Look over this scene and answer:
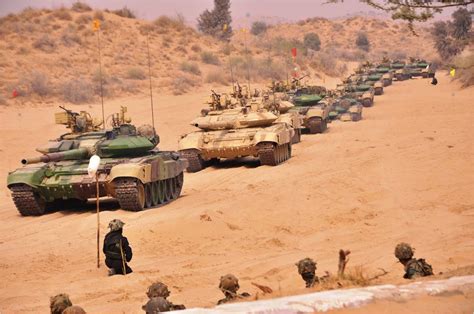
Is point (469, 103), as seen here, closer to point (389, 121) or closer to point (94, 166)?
point (389, 121)

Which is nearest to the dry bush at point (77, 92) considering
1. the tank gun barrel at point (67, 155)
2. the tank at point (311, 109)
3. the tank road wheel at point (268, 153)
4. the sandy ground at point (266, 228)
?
the tank at point (311, 109)

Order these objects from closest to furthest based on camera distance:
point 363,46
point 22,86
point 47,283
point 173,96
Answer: point 47,283 < point 22,86 < point 173,96 < point 363,46

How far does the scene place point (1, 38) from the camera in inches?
1722

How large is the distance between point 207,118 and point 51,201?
6.64 meters

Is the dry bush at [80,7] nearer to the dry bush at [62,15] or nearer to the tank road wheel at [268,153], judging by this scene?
the dry bush at [62,15]

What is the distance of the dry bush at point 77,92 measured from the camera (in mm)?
36884

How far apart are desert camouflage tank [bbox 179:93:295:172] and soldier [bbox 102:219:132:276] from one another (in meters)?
10.1

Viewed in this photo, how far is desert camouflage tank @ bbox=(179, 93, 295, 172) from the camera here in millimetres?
20531

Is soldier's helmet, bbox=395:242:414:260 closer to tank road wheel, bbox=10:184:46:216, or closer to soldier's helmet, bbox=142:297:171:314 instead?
soldier's helmet, bbox=142:297:171:314

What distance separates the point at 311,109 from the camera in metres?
29.7

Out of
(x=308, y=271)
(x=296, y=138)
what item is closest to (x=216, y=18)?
(x=296, y=138)

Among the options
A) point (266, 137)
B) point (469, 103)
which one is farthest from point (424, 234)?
point (469, 103)

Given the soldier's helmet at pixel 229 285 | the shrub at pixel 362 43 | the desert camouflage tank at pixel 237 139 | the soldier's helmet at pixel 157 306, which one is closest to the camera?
the soldier's helmet at pixel 157 306

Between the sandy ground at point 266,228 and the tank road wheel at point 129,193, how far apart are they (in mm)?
180
